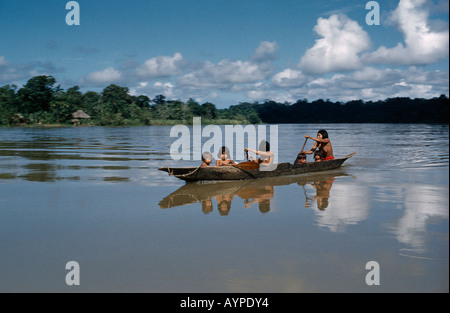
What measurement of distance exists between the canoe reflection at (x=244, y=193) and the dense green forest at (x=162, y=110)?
29.9m

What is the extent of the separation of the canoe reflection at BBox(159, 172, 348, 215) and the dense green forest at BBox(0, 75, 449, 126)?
29889mm

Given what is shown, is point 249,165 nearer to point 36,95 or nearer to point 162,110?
point 36,95

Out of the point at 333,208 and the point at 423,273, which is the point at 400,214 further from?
the point at 423,273

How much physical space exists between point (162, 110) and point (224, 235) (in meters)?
66.5

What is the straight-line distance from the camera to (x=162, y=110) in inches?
2771

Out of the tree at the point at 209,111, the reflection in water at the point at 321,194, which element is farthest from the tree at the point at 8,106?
the reflection in water at the point at 321,194

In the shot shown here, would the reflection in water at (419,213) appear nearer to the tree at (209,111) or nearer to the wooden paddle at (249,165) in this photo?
the wooden paddle at (249,165)

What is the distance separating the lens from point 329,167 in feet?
38.9

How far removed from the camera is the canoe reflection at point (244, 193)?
24.1 feet

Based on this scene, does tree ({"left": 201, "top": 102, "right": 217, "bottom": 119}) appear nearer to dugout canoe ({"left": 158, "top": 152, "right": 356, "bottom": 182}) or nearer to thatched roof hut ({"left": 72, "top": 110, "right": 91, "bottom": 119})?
thatched roof hut ({"left": 72, "top": 110, "right": 91, "bottom": 119})

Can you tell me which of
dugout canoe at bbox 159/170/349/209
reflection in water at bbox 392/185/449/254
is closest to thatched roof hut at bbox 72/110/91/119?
dugout canoe at bbox 159/170/349/209
